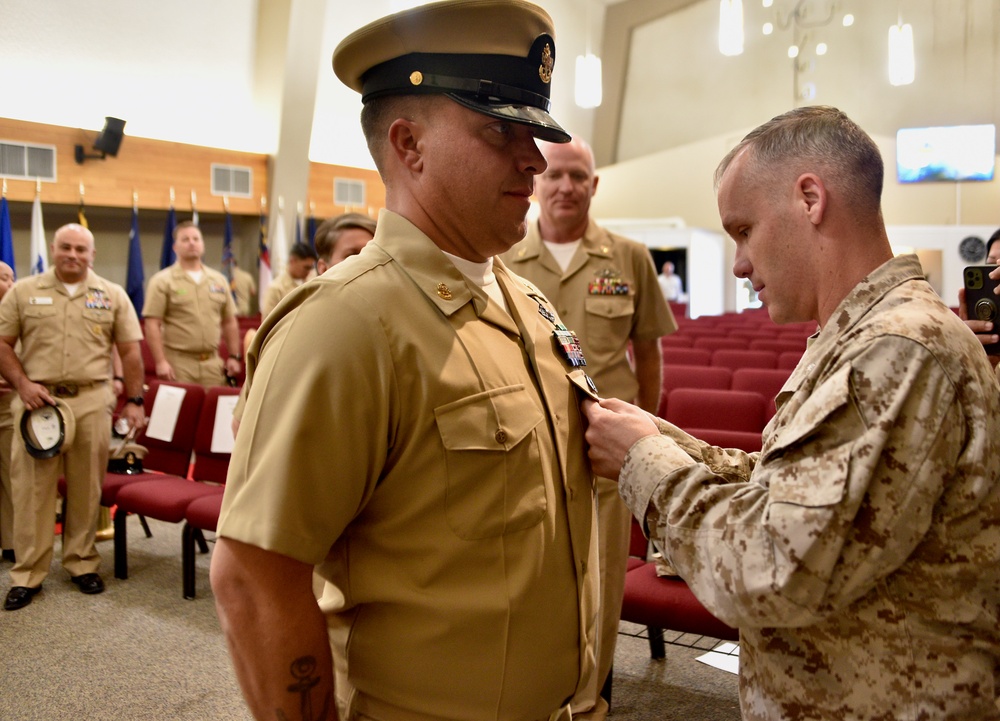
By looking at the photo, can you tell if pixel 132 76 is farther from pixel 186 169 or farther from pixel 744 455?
pixel 744 455

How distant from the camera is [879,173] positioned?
1.30m

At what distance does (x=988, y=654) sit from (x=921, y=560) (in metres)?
0.18

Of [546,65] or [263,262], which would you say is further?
[263,262]

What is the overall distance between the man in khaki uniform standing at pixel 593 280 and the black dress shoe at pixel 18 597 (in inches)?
114

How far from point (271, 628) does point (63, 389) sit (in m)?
3.95

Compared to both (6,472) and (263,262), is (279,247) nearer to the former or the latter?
(263,262)

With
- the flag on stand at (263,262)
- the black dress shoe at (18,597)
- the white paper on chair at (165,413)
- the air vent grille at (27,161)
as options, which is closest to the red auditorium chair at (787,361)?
the white paper on chair at (165,413)

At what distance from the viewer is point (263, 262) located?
37.1ft

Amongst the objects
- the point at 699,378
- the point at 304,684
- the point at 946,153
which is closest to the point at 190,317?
the point at 699,378

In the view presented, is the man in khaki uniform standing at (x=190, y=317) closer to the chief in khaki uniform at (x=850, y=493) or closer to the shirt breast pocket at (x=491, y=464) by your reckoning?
the shirt breast pocket at (x=491, y=464)

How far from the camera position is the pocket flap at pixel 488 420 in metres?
1.17

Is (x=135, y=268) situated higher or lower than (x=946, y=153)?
lower

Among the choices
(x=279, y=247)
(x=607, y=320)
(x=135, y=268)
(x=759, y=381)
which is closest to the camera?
(x=607, y=320)

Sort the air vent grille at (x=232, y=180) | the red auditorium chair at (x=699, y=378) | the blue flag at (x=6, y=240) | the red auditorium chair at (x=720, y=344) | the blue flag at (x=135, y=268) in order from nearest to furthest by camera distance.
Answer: the red auditorium chair at (x=699, y=378)
the red auditorium chair at (x=720, y=344)
the blue flag at (x=6, y=240)
the blue flag at (x=135, y=268)
the air vent grille at (x=232, y=180)
